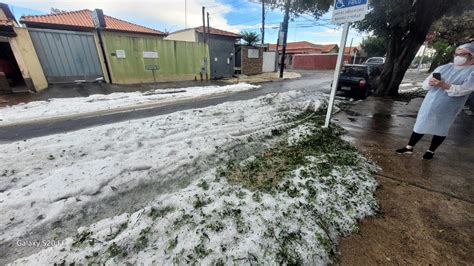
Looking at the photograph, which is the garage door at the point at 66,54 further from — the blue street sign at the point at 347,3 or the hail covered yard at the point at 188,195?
the blue street sign at the point at 347,3

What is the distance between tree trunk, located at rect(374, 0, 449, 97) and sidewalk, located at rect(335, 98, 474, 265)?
5.45 metres

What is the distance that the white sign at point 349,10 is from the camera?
3.41 metres

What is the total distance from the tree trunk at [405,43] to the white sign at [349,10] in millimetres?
5936

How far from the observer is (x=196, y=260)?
1.60 metres

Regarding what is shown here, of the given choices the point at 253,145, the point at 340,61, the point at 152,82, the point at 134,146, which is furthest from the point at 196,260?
the point at 152,82

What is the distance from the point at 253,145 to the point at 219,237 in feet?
7.14

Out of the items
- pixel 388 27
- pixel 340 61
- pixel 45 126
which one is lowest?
pixel 45 126

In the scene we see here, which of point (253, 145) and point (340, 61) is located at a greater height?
point (340, 61)

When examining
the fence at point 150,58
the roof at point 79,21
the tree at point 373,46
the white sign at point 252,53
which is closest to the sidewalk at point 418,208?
the fence at point 150,58

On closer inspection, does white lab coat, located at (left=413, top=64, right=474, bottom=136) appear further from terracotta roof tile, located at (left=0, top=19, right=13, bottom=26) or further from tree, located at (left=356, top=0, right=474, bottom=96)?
terracotta roof tile, located at (left=0, top=19, right=13, bottom=26)

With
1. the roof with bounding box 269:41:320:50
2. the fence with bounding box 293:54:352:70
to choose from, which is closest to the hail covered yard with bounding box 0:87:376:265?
the fence with bounding box 293:54:352:70

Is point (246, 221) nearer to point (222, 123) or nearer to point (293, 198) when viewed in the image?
point (293, 198)

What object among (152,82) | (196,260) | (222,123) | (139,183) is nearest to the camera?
(196,260)

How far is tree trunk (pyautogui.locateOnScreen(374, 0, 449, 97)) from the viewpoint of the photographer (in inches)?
291
